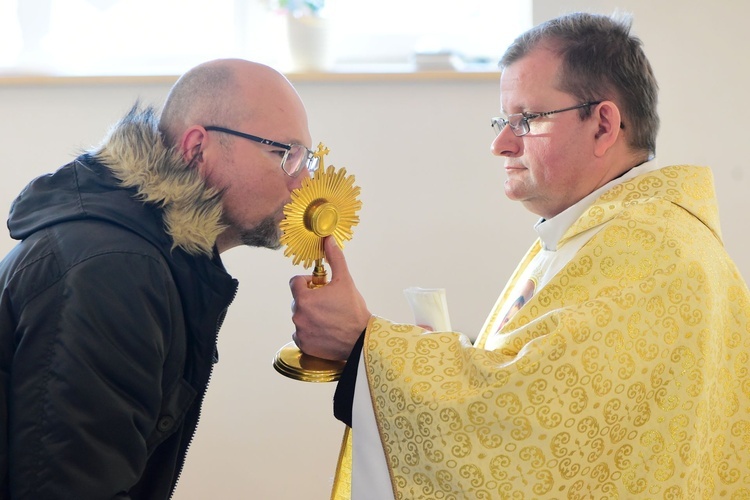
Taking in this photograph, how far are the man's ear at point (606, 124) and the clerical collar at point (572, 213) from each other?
0.09m

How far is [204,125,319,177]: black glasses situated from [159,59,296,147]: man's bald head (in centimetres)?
3

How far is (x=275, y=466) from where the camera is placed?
12.6 ft

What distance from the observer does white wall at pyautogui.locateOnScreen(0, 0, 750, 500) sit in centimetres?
375

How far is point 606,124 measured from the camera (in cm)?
221

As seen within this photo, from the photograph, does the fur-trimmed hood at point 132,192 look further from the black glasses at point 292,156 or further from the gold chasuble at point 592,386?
the gold chasuble at point 592,386

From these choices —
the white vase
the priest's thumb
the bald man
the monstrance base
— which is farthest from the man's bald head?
the white vase

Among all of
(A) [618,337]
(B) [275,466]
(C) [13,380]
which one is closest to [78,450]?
(C) [13,380]

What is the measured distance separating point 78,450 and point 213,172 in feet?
2.40

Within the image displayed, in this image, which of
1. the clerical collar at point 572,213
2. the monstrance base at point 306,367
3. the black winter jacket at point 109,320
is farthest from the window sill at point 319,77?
the monstrance base at point 306,367

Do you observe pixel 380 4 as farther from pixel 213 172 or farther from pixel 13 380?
pixel 13 380

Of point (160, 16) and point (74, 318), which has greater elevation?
point (160, 16)

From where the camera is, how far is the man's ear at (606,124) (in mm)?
2205

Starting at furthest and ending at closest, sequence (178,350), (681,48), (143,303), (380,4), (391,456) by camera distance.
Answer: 1. (380,4)
2. (681,48)
3. (391,456)
4. (178,350)
5. (143,303)

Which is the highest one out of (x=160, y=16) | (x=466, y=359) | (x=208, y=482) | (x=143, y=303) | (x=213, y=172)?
(x=160, y=16)
